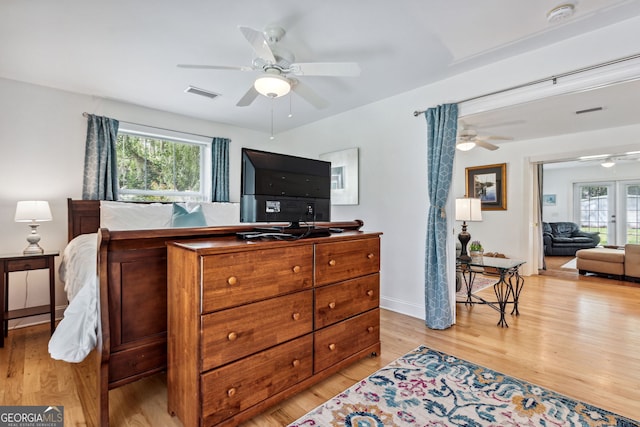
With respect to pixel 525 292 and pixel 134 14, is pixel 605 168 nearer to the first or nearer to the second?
pixel 525 292

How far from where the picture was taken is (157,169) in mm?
4184

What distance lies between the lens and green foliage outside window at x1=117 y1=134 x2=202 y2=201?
3.93m

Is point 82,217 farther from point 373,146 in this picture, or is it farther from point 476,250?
point 476,250

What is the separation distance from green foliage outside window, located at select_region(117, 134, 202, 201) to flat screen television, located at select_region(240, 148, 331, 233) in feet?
9.42

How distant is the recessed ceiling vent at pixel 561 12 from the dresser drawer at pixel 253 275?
7.23ft

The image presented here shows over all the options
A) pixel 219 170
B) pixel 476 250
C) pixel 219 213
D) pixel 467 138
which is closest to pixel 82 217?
pixel 219 213

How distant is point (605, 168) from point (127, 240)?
35.1ft

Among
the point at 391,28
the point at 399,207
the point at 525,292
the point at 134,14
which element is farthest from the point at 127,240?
the point at 525,292

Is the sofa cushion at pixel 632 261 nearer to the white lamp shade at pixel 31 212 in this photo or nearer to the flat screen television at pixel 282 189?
the flat screen television at pixel 282 189

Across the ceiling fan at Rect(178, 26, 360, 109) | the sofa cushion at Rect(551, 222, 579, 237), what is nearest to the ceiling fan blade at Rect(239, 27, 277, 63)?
the ceiling fan at Rect(178, 26, 360, 109)

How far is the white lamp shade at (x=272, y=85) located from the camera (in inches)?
89.8

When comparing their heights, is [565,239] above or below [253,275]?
below

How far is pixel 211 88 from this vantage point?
10.9ft

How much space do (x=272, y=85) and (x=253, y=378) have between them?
1976mm
